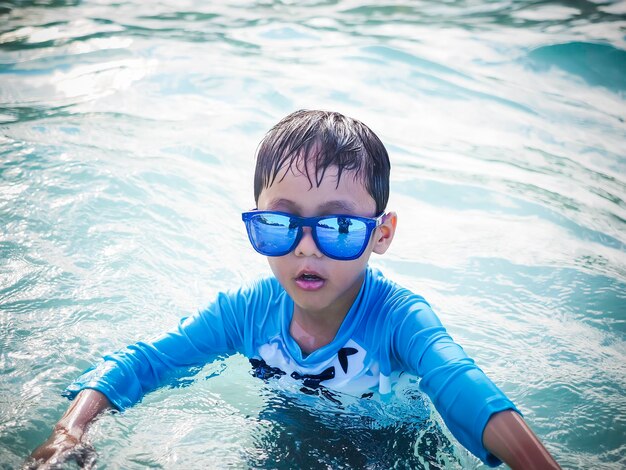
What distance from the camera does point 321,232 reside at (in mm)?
2178

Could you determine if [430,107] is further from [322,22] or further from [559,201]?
[322,22]

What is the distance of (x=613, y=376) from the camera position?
3078 mm

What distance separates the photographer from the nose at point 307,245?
219cm

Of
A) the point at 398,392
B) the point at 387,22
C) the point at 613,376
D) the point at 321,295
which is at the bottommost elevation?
the point at 613,376

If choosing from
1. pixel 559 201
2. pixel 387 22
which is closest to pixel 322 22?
pixel 387 22

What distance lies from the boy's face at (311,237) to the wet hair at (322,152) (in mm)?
27

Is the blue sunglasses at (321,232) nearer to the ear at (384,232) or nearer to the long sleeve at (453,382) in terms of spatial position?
the ear at (384,232)

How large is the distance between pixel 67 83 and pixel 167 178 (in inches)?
99.2

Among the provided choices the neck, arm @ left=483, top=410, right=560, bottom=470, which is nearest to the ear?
the neck

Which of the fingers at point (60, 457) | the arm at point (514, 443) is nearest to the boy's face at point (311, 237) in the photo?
the arm at point (514, 443)

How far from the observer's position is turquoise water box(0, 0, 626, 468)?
256 cm

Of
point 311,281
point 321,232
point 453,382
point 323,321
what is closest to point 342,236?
point 321,232

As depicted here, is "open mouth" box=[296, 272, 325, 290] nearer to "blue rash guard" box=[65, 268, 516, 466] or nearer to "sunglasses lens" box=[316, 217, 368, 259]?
"sunglasses lens" box=[316, 217, 368, 259]

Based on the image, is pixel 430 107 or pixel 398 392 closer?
pixel 398 392
